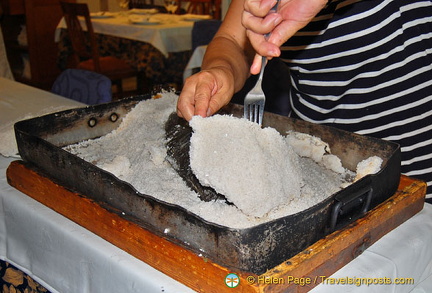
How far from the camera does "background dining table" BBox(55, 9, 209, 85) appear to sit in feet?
11.7

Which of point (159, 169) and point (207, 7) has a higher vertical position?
point (159, 169)

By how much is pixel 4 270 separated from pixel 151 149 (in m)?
0.45

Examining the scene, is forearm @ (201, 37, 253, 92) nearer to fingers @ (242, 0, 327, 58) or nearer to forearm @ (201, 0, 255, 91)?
forearm @ (201, 0, 255, 91)

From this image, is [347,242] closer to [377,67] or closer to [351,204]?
[351,204]

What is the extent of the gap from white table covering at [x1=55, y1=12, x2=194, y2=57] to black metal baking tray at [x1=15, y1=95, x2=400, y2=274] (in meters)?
2.47

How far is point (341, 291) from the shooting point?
2.43 feet

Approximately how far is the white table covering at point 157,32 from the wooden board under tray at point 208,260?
2.70 m

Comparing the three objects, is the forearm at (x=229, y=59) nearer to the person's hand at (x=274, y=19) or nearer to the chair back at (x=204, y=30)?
the person's hand at (x=274, y=19)

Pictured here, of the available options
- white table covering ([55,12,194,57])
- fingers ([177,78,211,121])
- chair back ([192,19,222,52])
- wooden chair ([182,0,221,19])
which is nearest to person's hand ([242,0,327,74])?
fingers ([177,78,211,121])

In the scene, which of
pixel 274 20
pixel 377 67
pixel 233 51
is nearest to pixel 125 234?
pixel 274 20

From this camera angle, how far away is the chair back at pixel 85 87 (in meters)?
1.83

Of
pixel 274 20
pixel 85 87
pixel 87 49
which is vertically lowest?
pixel 87 49

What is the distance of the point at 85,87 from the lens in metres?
1.88

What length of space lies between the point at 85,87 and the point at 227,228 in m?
1.38
